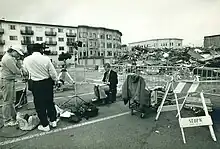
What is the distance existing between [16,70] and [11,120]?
1338 millimetres

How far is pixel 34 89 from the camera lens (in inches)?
131

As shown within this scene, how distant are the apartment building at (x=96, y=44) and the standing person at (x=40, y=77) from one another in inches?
1693

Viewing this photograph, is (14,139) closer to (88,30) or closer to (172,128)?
(172,128)

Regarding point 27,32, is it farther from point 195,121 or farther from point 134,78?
point 195,121

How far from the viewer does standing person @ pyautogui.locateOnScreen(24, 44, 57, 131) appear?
328cm

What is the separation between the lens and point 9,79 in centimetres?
378

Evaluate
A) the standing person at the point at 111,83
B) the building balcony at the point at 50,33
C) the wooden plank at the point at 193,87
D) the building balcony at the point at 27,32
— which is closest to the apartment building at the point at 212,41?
the standing person at the point at 111,83

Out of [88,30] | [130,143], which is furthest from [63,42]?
[130,143]

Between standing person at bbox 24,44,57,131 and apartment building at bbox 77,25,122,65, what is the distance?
43.0 meters

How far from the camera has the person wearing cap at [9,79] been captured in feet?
12.2

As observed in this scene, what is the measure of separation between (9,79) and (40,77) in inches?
43.4

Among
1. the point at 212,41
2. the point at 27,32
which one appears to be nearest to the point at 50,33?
the point at 27,32

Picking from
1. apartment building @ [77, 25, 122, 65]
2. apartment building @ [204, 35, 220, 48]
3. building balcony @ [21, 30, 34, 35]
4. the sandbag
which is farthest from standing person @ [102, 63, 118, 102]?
apartment building @ [77, 25, 122, 65]

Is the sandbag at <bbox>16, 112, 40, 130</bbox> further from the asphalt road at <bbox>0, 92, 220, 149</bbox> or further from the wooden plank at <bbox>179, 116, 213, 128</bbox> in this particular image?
the wooden plank at <bbox>179, 116, 213, 128</bbox>
